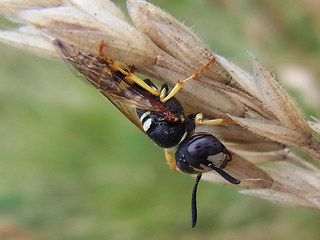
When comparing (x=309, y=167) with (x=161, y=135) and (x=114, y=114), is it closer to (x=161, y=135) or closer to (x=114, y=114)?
(x=161, y=135)

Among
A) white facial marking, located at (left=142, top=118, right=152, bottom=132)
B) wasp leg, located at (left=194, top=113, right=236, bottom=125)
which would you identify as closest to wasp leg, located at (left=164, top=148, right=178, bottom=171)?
white facial marking, located at (left=142, top=118, right=152, bottom=132)

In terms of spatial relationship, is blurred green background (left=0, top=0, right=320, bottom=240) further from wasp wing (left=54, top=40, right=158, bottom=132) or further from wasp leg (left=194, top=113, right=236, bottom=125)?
wasp leg (left=194, top=113, right=236, bottom=125)

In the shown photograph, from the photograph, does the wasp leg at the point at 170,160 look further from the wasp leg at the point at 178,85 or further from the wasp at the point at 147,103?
the wasp leg at the point at 178,85

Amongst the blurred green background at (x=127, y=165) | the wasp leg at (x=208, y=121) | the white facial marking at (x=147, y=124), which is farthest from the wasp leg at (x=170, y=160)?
the blurred green background at (x=127, y=165)

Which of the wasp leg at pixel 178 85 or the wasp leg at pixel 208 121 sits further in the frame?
the wasp leg at pixel 208 121

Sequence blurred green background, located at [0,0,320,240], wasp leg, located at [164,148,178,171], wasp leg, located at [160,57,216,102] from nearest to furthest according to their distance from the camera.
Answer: wasp leg, located at [160,57,216,102]
wasp leg, located at [164,148,178,171]
blurred green background, located at [0,0,320,240]

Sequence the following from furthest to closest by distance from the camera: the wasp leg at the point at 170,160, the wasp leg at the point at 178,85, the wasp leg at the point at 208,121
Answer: the wasp leg at the point at 170,160
the wasp leg at the point at 208,121
the wasp leg at the point at 178,85

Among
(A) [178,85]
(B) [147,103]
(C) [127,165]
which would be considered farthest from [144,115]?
(C) [127,165]

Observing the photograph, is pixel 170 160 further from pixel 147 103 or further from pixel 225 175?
pixel 225 175
